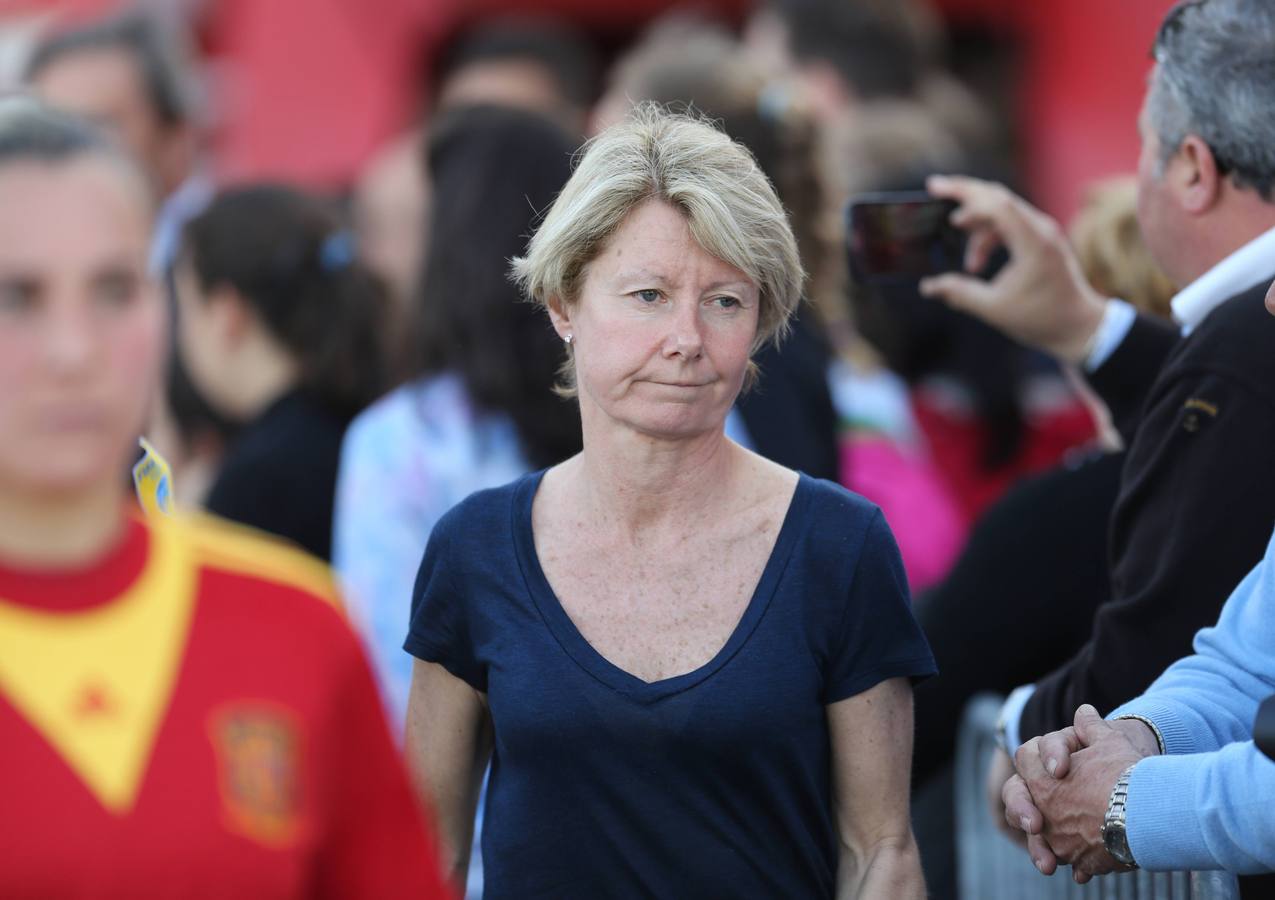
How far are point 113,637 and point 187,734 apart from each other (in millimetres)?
117

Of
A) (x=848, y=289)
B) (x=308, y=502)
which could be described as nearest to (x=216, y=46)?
(x=848, y=289)

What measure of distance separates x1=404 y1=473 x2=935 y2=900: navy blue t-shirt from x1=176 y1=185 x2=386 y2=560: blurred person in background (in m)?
2.17

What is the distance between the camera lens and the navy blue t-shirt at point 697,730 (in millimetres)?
2746

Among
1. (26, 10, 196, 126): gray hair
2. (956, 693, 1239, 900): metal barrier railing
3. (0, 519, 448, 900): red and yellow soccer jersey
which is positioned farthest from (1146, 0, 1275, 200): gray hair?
(26, 10, 196, 126): gray hair

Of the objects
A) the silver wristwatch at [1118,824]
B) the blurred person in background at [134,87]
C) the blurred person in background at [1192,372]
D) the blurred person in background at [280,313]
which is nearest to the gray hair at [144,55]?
the blurred person in background at [134,87]

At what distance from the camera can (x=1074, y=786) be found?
2984mm

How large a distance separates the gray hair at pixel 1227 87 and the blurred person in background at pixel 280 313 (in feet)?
7.86

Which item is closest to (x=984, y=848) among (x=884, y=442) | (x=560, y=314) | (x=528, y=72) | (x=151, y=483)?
(x=884, y=442)

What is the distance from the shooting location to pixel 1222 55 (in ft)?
10.9

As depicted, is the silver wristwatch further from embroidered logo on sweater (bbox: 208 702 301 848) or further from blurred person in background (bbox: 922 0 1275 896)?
embroidered logo on sweater (bbox: 208 702 301 848)

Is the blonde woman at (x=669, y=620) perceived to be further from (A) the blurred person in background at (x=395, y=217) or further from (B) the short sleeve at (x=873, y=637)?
(A) the blurred person in background at (x=395, y=217)

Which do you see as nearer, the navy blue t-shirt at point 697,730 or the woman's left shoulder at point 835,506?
the navy blue t-shirt at point 697,730

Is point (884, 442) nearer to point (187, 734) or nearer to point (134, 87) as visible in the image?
point (134, 87)

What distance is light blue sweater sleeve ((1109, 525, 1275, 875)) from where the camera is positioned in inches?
105
